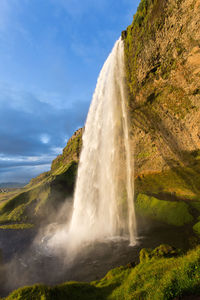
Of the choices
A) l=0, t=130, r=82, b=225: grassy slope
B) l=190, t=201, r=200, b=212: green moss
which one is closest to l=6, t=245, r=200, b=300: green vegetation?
l=190, t=201, r=200, b=212: green moss

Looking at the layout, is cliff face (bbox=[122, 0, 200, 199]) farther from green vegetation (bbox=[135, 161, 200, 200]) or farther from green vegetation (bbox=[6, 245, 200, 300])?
green vegetation (bbox=[6, 245, 200, 300])

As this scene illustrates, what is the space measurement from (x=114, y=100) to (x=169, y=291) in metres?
26.9

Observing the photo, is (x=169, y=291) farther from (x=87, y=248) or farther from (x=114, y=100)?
(x=114, y=100)

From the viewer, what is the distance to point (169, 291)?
6035mm

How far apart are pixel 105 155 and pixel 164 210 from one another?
15604 millimetres

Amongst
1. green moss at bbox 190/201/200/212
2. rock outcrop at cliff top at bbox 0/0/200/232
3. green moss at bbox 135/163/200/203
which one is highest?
rock outcrop at cliff top at bbox 0/0/200/232

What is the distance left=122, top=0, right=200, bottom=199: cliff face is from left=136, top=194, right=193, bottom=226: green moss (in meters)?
4.18

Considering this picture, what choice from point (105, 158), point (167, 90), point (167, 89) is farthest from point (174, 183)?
point (167, 89)

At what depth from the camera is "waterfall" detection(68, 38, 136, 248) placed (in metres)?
27.0

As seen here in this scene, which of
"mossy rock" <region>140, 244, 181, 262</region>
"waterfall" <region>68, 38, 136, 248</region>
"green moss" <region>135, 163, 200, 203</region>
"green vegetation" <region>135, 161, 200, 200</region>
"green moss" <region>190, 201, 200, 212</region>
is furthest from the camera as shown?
"waterfall" <region>68, 38, 136, 248</region>

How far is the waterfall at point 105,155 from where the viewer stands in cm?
2703

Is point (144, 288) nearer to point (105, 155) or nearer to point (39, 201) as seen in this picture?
point (105, 155)

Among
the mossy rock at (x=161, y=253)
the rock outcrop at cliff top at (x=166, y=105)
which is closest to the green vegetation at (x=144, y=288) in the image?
the mossy rock at (x=161, y=253)

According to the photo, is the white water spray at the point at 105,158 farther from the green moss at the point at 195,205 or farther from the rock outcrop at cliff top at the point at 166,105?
the green moss at the point at 195,205
